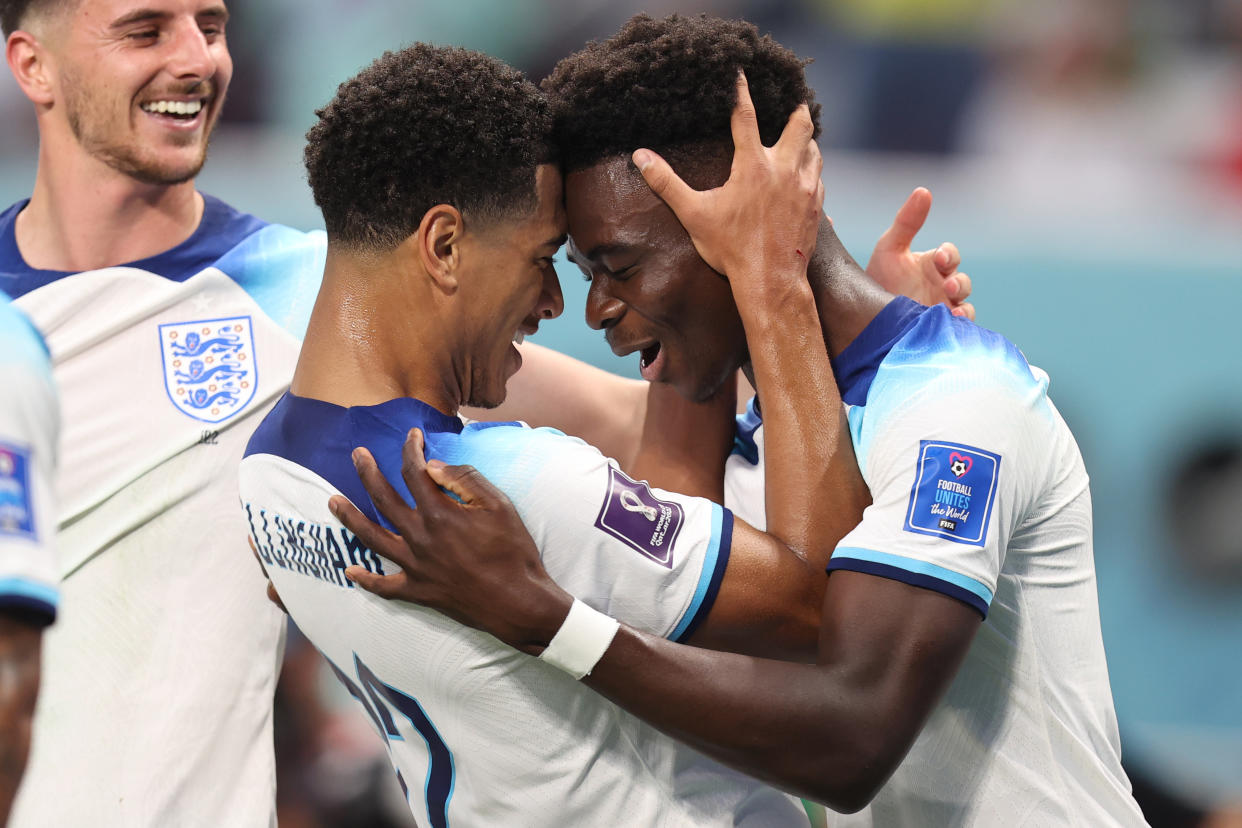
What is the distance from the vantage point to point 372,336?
87.0 inches

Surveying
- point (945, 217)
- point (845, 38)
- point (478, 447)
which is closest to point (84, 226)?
point (478, 447)

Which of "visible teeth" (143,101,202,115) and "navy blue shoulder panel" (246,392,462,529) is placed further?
"visible teeth" (143,101,202,115)

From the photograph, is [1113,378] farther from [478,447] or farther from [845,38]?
[478,447]

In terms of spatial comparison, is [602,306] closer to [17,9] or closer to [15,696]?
[15,696]

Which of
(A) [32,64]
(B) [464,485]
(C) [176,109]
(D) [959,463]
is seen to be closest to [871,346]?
(D) [959,463]

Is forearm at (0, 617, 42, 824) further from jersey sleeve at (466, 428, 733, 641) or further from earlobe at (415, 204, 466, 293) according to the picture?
earlobe at (415, 204, 466, 293)

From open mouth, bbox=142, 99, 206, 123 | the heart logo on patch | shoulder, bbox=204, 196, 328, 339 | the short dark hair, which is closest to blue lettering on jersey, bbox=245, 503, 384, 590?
shoulder, bbox=204, 196, 328, 339

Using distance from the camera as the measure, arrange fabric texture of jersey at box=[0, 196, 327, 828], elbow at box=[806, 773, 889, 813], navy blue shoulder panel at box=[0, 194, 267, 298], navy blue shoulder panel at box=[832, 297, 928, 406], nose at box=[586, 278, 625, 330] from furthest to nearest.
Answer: navy blue shoulder panel at box=[0, 194, 267, 298] < fabric texture of jersey at box=[0, 196, 327, 828] < nose at box=[586, 278, 625, 330] < navy blue shoulder panel at box=[832, 297, 928, 406] < elbow at box=[806, 773, 889, 813]

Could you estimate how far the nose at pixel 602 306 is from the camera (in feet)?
8.50

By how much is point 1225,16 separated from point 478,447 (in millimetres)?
6823

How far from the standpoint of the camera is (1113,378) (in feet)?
18.4

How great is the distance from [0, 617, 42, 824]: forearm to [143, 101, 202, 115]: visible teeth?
1919 mm

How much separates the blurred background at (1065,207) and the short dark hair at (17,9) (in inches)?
95.2

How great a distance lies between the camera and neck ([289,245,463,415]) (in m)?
2.19
